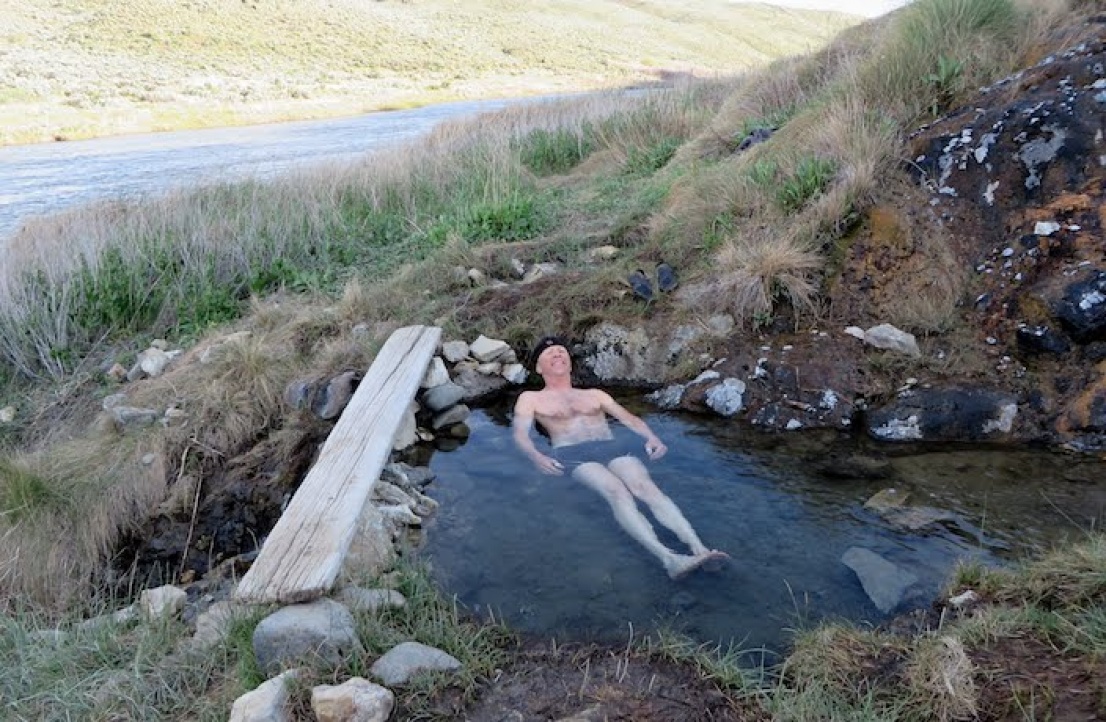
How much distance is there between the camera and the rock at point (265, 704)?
98.8 inches

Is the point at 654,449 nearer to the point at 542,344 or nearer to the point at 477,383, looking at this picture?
the point at 542,344

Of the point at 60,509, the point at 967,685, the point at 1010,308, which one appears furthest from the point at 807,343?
the point at 60,509

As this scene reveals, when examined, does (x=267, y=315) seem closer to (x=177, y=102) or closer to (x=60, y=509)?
(x=60, y=509)

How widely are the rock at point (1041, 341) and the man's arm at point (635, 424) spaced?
252cm

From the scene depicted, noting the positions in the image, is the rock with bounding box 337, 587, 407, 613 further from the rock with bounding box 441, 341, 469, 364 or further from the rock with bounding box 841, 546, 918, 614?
the rock with bounding box 441, 341, 469, 364

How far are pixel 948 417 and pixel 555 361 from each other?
2.57 m

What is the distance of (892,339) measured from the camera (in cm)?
535

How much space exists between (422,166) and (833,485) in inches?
324

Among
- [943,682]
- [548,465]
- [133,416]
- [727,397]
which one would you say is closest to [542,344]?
[548,465]

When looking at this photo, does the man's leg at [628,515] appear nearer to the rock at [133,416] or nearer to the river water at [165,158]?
the rock at [133,416]

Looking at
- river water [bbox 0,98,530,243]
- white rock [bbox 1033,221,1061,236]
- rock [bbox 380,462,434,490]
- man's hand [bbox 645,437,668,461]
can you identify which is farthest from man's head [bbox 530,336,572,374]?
river water [bbox 0,98,530,243]

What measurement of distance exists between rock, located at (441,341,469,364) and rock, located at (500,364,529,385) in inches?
13.5

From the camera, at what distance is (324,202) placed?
9461 mm

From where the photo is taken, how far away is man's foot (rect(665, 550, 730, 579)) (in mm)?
3600
